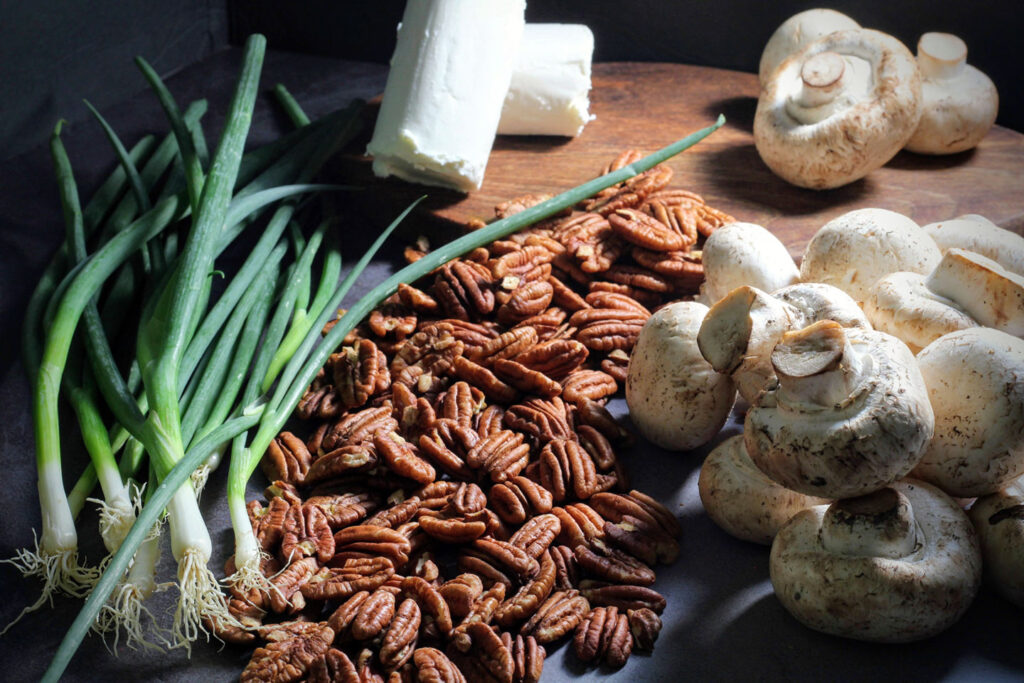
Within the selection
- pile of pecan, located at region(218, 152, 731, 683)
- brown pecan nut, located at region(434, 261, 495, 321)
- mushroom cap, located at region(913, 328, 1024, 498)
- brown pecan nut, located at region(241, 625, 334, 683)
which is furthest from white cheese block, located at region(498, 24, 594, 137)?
brown pecan nut, located at region(241, 625, 334, 683)

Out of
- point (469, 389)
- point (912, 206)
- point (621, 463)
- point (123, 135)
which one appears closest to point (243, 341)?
point (469, 389)

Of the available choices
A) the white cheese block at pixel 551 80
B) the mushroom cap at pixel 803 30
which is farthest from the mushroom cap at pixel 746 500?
the mushroom cap at pixel 803 30

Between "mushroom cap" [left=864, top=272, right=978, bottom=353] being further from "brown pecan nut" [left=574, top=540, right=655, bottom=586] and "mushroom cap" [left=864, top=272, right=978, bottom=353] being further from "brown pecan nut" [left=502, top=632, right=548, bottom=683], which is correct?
"brown pecan nut" [left=502, top=632, right=548, bottom=683]

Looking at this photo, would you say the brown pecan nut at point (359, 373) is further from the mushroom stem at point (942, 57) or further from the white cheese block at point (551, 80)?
the mushroom stem at point (942, 57)

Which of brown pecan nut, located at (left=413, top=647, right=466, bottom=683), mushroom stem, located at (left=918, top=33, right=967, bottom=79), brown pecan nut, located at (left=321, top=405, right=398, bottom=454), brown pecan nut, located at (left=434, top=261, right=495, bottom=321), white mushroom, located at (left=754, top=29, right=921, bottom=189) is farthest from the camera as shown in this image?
mushroom stem, located at (left=918, top=33, right=967, bottom=79)

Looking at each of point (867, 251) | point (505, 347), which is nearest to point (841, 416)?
point (867, 251)

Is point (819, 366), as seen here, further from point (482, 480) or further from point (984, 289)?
point (482, 480)
